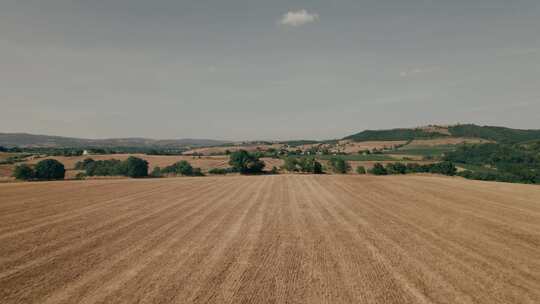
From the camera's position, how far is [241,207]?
77.9ft

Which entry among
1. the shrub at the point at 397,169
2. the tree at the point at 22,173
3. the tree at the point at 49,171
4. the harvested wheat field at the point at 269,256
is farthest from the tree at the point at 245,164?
the harvested wheat field at the point at 269,256

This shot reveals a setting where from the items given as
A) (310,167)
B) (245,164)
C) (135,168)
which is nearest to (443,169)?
(310,167)

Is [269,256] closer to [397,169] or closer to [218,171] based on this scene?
[218,171]

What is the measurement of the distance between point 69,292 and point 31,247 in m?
6.57

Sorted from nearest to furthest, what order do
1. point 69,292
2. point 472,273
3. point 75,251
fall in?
1. point 69,292
2. point 472,273
3. point 75,251

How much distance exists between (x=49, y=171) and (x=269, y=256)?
95407 mm

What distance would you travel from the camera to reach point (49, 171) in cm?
7931

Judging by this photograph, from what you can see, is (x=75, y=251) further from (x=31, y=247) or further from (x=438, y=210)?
(x=438, y=210)

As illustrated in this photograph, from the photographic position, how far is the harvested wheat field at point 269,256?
28.3 ft

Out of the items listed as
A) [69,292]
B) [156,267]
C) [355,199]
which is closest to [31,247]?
[69,292]

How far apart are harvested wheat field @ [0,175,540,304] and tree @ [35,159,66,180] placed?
73142 millimetres

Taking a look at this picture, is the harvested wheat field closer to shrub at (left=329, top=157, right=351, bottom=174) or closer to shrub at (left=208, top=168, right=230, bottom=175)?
shrub at (left=208, top=168, right=230, bottom=175)

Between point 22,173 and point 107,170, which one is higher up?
point 22,173

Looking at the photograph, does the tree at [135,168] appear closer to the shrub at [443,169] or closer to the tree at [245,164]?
the tree at [245,164]
